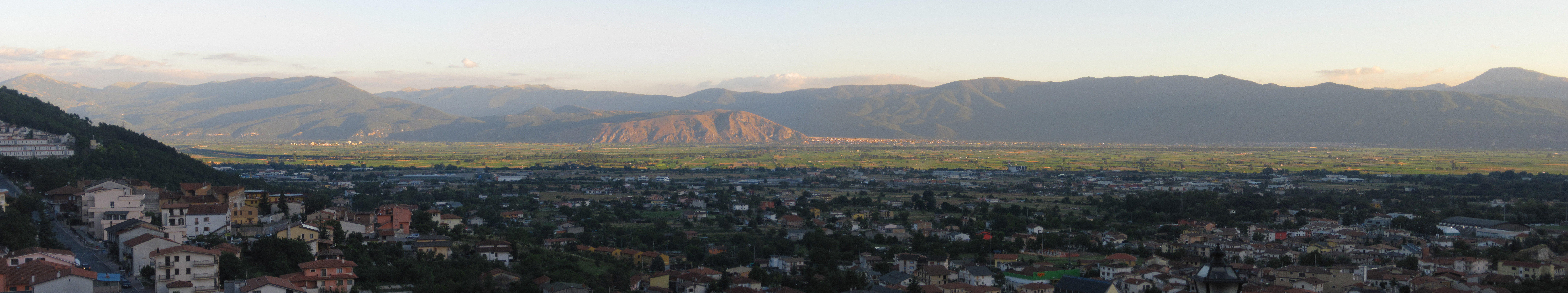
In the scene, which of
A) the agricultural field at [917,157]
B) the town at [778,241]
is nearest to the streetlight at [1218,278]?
the town at [778,241]

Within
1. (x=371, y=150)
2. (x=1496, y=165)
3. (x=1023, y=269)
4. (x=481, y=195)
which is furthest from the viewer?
(x=371, y=150)

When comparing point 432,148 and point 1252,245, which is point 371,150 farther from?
point 1252,245

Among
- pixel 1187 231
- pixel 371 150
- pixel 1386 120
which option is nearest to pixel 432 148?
pixel 371 150

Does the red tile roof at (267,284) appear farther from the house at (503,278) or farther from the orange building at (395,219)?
the orange building at (395,219)

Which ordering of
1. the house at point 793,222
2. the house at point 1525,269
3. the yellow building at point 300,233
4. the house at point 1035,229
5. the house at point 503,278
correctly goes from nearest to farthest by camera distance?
the house at point 503,278
the yellow building at point 300,233
the house at point 1525,269
the house at point 1035,229
the house at point 793,222

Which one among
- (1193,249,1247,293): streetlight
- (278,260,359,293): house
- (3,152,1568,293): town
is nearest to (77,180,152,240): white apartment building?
(3,152,1568,293): town

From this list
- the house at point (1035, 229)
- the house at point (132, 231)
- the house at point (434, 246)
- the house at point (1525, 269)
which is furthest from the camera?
the house at point (1035, 229)

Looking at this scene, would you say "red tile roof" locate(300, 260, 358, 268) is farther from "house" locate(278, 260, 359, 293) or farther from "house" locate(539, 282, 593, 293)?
"house" locate(539, 282, 593, 293)

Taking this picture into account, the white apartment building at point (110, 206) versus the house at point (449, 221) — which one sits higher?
the white apartment building at point (110, 206)
